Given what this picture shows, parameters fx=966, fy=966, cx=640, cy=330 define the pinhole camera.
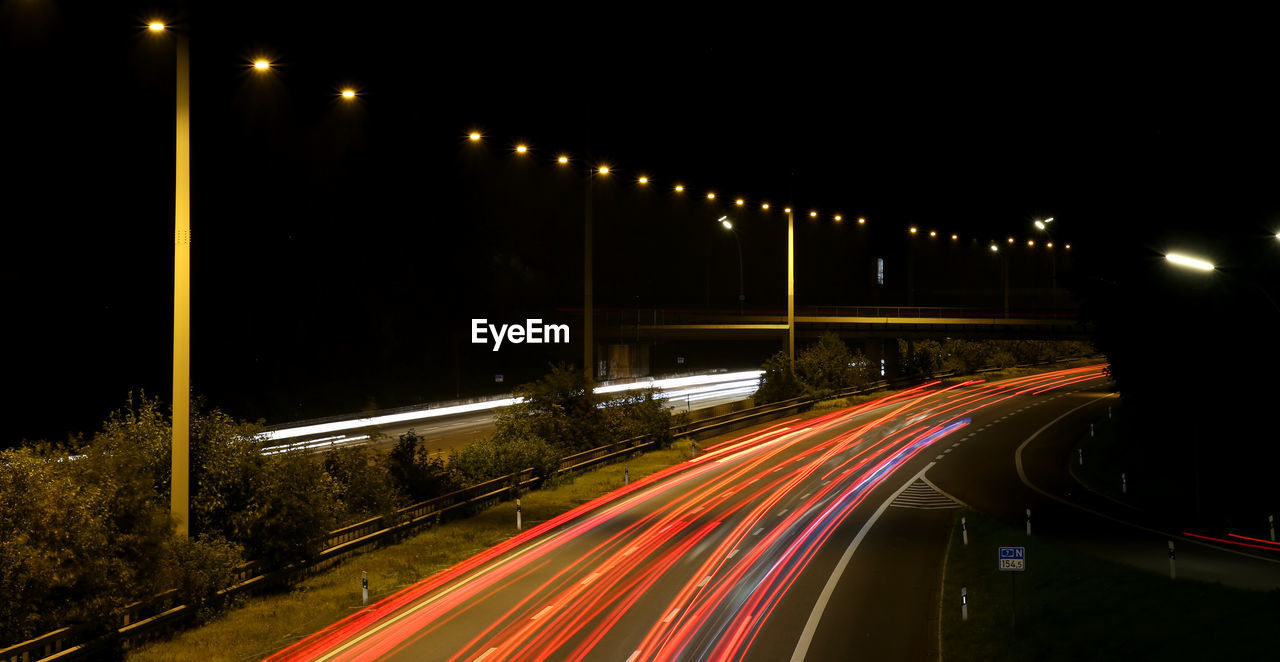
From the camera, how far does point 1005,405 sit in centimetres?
6047

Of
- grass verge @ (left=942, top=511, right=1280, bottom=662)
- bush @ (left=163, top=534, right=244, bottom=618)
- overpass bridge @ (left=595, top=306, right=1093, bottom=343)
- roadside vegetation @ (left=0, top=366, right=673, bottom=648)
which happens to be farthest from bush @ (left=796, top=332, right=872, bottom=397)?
bush @ (left=163, top=534, right=244, bottom=618)

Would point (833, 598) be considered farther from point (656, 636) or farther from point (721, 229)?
point (721, 229)

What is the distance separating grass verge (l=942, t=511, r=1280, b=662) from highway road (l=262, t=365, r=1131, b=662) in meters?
0.73

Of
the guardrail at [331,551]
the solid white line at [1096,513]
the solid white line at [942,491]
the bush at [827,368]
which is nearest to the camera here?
the guardrail at [331,551]

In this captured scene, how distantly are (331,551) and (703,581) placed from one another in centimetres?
781

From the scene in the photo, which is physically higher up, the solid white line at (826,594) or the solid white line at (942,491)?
the solid white line at (826,594)

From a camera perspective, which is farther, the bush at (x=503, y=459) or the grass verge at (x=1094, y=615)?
the bush at (x=503, y=459)

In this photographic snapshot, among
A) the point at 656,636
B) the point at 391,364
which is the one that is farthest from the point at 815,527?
the point at 391,364

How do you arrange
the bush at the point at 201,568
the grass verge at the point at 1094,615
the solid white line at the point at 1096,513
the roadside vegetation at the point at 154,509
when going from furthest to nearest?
the solid white line at the point at 1096,513 → the bush at the point at 201,568 → the roadside vegetation at the point at 154,509 → the grass verge at the point at 1094,615

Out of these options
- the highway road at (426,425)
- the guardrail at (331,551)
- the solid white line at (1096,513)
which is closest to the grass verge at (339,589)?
the guardrail at (331,551)

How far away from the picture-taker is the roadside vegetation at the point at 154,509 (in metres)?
12.6

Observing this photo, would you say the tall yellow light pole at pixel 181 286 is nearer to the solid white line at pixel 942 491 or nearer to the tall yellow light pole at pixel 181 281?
the tall yellow light pole at pixel 181 281

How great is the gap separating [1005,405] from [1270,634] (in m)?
51.1

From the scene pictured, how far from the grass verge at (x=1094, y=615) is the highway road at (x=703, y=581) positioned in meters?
0.73
